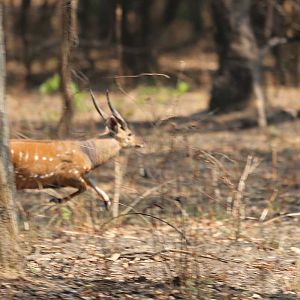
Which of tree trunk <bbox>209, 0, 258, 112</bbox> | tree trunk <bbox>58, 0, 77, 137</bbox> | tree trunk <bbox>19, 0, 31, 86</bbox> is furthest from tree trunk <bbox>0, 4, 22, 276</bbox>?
tree trunk <bbox>19, 0, 31, 86</bbox>

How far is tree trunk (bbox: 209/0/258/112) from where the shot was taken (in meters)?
13.4

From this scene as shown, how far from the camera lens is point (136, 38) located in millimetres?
19938

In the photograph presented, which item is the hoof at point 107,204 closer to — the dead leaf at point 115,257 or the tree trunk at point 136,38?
the dead leaf at point 115,257

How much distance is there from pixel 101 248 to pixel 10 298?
1606mm

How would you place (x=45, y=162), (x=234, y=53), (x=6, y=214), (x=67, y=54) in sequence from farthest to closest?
(x=234, y=53)
(x=67, y=54)
(x=45, y=162)
(x=6, y=214)

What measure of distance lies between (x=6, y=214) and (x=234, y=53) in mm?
8679

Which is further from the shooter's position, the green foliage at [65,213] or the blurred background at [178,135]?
the green foliage at [65,213]

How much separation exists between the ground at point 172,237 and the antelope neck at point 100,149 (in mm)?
325

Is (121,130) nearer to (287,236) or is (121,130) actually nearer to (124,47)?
(287,236)

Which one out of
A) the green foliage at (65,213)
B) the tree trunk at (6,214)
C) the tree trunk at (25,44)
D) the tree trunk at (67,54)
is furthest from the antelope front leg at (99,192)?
the tree trunk at (25,44)

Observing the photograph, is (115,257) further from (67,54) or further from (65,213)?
(67,54)

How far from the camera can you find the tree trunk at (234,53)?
43.9 ft

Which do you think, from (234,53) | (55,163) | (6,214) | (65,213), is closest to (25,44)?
(234,53)

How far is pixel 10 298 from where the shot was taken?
5.14 metres
